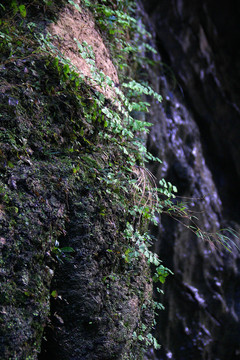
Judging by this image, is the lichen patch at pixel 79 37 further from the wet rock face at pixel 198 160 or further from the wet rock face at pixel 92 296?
the wet rock face at pixel 198 160

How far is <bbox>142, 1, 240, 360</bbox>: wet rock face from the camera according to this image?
4121 mm

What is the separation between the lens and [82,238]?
1.91 m

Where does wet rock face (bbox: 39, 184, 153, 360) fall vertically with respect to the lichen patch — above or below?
below

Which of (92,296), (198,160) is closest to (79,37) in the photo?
(92,296)

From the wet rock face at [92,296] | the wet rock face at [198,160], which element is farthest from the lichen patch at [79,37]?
the wet rock face at [198,160]

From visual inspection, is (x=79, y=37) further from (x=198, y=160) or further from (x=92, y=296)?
(x=198, y=160)

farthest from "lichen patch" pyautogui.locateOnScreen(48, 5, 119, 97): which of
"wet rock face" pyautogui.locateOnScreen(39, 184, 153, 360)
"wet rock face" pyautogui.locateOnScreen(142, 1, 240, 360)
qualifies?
"wet rock face" pyautogui.locateOnScreen(142, 1, 240, 360)

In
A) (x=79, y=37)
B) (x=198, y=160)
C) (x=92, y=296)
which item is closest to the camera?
(x=92, y=296)

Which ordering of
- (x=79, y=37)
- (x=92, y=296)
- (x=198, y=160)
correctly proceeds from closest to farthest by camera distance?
(x=92, y=296), (x=79, y=37), (x=198, y=160)

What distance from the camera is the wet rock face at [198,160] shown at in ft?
13.5

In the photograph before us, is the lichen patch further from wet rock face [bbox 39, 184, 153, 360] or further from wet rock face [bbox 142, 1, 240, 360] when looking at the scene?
wet rock face [bbox 142, 1, 240, 360]

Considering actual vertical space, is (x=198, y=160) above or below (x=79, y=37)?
below

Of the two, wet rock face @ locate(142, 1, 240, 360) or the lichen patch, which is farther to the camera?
wet rock face @ locate(142, 1, 240, 360)

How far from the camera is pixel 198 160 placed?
5078 millimetres
